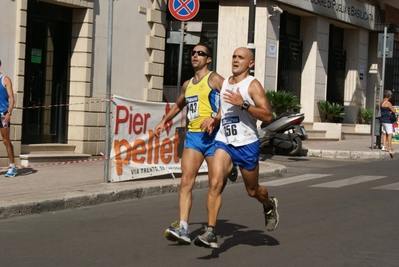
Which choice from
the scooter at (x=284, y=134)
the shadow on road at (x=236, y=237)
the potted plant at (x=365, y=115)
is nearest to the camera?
the shadow on road at (x=236, y=237)

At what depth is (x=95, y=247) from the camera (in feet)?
25.5

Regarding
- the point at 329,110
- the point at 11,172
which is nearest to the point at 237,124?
the point at 11,172

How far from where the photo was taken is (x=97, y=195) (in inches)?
433

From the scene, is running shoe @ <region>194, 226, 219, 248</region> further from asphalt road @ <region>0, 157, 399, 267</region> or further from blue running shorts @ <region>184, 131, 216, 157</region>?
blue running shorts @ <region>184, 131, 216, 157</region>

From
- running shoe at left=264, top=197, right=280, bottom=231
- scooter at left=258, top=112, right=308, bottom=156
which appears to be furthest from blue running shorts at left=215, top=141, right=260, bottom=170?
scooter at left=258, top=112, right=308, bottom=156

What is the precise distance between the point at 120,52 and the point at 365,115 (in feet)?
46.6

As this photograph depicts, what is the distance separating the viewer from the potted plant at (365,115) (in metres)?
29.0

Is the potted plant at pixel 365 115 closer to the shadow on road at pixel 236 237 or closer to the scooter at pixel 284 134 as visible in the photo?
the scooter at pixel 284 134

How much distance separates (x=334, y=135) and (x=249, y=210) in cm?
1563

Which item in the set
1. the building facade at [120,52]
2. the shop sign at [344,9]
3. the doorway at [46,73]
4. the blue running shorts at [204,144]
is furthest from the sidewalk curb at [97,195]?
the shop sign at [344,9]

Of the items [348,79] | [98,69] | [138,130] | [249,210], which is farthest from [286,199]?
[348,79]

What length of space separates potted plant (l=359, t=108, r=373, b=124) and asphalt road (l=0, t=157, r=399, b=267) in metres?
16.3

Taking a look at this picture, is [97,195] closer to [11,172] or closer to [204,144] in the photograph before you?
[11,172]

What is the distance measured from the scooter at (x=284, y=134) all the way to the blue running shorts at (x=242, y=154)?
11.8m
